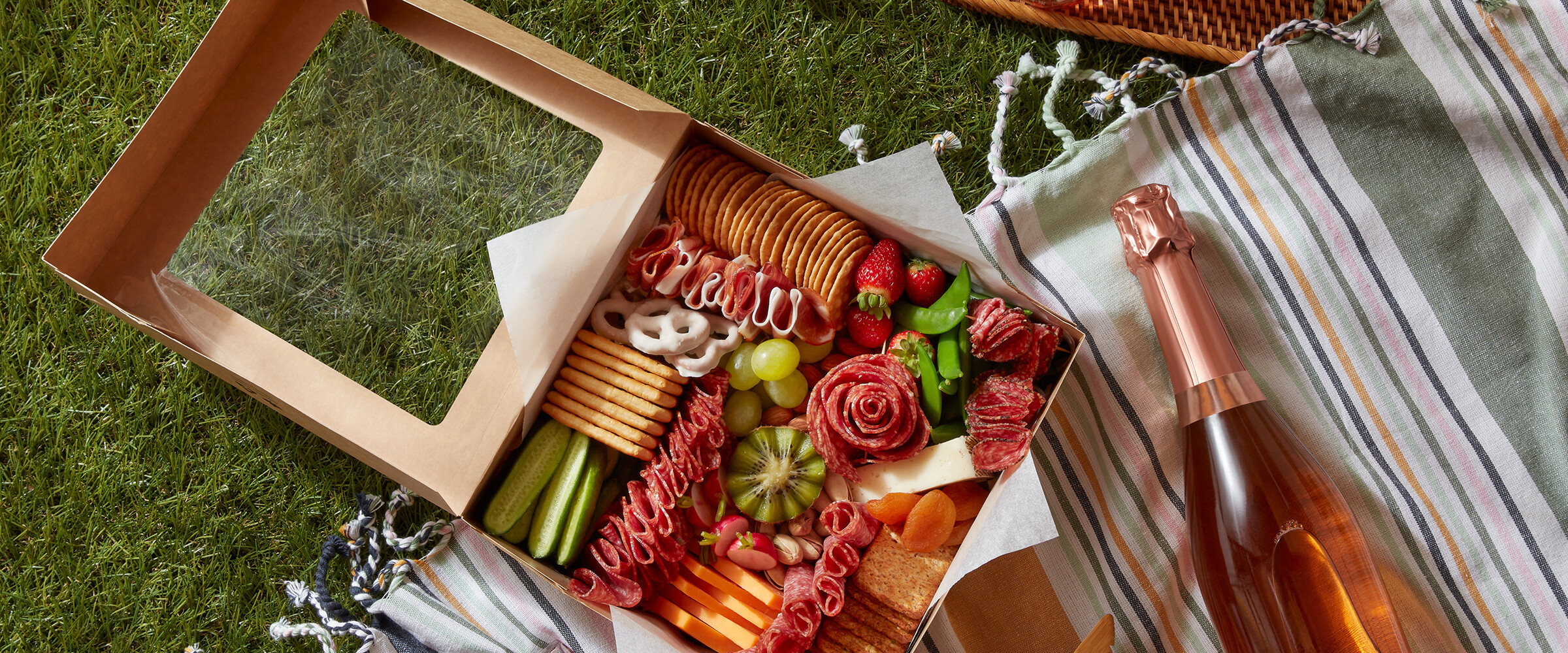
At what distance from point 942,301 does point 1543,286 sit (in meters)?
1.09

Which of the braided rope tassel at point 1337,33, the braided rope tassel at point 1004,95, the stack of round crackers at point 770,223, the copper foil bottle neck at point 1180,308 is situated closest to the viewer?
the copper foil bottle neck at point 1180,308

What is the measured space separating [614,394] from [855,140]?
733 millimetres

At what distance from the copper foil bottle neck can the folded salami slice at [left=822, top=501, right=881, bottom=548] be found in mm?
549

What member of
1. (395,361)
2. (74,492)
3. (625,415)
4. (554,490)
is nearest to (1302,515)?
(625,415)

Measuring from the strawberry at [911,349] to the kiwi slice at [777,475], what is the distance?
21cm

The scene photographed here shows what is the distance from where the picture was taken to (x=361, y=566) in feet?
6.29

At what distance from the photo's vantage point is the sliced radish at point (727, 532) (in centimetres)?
159

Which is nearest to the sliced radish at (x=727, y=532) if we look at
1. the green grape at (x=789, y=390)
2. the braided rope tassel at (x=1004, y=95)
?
the green grape at (x=789, y=390)

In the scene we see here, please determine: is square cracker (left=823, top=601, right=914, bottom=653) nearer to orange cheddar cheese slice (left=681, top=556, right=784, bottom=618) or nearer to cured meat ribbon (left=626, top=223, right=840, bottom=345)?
orange cheddar cheese slice (left=681, top=556, right=784, bottom=618)

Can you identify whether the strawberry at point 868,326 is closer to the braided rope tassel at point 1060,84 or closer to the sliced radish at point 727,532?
the sliced radish at point 727,532

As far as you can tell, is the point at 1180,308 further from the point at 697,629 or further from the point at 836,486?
the point at 697,629

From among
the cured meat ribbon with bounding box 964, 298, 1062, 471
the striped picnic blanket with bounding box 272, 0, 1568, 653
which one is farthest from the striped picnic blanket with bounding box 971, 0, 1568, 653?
the cured meat ribbon with bounding box 964, 298, 1062, 471

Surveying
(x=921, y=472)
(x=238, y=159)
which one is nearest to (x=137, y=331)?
(x=238, y=159)

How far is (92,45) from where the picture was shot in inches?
82.1
